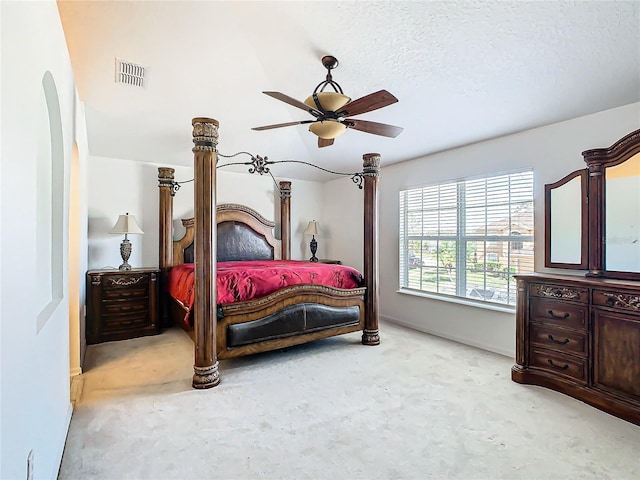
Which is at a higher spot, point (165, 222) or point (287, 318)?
point (165, 222)

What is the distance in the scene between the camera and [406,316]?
4973 mm

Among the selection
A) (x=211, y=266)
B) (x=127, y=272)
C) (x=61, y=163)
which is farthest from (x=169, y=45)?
(x=127, y=272)

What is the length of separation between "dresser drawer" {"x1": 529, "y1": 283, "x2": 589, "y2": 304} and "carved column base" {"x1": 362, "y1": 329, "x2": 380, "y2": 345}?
172 centimetres

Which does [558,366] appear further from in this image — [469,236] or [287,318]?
[287,318]

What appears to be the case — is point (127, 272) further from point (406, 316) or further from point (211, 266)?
point (406, 316)

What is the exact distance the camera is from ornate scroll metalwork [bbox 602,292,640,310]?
241cm

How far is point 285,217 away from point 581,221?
420 cm

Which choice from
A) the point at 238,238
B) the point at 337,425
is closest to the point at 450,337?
the point at 337,425

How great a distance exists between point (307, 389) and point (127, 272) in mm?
2783

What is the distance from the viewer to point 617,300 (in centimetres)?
251

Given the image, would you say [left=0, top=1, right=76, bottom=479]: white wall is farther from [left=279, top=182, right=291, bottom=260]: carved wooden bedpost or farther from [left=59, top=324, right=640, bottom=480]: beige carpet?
[left=279, top=182, right=291, bottom=260]: carved wooden bedpost

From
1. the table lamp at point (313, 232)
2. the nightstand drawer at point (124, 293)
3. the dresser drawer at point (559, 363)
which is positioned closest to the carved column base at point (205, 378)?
the nightstand drawer at point (124, 293)

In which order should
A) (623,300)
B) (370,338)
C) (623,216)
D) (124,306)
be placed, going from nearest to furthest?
(623,300) < (623,216) < (370,338) < (124,306)

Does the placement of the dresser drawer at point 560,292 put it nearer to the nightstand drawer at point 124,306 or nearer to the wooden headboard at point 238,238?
the wooden headboard at point 238,238
